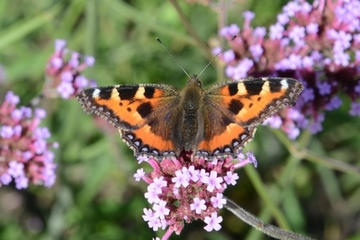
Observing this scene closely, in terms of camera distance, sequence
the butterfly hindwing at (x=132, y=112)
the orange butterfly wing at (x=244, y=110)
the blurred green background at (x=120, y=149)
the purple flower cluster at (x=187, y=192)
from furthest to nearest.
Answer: the blurred green background at (x=120, y=149) → the butterfly hindwing at (x=132, y=112) → the orange butterfly wing at (x=244, y=110) → the purple flower cluster at (x=187, y=192)

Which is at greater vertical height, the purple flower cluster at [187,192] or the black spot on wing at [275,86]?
the black spot on wing at [275,86]

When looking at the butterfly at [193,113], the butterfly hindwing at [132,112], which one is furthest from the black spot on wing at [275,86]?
the butterfly hindwing at [132,112]

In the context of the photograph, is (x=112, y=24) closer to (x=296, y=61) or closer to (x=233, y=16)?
(x=233, y=16)

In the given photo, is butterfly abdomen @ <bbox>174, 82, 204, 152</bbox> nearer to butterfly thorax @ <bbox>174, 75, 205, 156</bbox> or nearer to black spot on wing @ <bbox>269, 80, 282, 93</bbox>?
butterfly thorax @ <bbox>174, 75, 205, 156</bbox>

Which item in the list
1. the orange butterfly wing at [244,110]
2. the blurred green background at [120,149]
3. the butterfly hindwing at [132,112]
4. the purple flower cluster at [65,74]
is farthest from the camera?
the blurred green background at [120,149]

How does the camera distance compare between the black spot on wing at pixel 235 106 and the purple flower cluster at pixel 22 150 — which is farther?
the purple flower cluster at pixel 22 150

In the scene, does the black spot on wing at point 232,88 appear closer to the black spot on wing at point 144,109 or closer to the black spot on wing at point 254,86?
the black spot on wing at point 254,86
